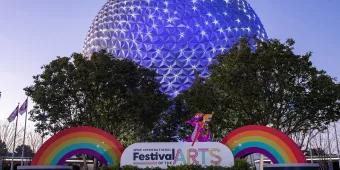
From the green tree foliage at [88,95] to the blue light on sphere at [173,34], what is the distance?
13448 mm

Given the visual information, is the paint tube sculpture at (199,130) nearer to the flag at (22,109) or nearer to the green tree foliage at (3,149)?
the flag at (22,109)

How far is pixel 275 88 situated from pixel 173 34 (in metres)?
22.2

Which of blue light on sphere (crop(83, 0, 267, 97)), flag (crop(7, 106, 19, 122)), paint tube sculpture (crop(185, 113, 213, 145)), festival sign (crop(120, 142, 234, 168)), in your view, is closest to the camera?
festival sign (crop(120, 142, 234, 168))

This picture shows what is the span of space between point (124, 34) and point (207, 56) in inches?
413

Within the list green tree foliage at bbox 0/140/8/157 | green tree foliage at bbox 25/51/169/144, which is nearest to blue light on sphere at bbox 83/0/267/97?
green tree foliage at bbox 25/51/169/144

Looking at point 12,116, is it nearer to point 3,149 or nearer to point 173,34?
point 173,34

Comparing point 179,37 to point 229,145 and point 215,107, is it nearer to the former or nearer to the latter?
point 215,107

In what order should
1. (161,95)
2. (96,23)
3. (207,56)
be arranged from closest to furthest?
(161,95) < (207,56) < (96,23)

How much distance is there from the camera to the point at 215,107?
38.0m

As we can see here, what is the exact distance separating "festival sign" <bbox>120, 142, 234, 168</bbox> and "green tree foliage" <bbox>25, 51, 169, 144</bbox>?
1657cm

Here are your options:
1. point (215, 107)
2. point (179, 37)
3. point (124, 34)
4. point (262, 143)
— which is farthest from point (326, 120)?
point (124, 34)

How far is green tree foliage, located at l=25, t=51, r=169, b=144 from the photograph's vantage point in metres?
39.7

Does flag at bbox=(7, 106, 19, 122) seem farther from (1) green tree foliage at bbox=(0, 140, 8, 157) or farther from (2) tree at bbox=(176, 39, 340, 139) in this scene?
(1) green tree foliage at bbox=(0, 140, 8, 157)

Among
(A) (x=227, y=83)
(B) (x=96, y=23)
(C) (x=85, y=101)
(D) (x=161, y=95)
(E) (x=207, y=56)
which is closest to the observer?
(A) (x=227, y=83)
